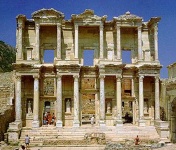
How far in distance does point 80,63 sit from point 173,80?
837cm

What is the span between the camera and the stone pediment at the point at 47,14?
97.5 ft

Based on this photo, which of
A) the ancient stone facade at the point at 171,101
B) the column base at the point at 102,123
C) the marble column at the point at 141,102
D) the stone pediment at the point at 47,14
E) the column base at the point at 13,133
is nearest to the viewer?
the column base at the point at 13,133

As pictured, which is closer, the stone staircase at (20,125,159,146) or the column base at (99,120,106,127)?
the stone staircase at (20,125,159,146)

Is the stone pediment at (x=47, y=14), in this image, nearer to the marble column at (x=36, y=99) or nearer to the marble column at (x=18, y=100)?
the marble column at (x=36, y=99)

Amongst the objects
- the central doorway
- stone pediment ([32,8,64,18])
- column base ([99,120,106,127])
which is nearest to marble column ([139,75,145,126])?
column base ([99,120,106,127])

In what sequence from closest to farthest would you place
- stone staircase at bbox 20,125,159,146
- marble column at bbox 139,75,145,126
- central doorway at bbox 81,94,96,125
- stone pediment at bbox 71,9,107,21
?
stone staircase at bbox 20,125,159,146 < marble column at bbox 139,75,145,126 < stone pediment at bbox 71,9,107,21 < central doorway at bbox 81,94,96,125

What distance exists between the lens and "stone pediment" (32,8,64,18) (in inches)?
1170

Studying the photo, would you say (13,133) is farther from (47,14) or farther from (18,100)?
(47,14)

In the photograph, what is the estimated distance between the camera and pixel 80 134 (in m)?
27.0

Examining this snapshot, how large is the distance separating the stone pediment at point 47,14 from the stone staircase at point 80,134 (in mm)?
9439

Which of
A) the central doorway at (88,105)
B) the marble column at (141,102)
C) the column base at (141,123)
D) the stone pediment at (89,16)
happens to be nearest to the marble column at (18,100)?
the stone pediment at (89,16)

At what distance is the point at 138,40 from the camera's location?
30.3m

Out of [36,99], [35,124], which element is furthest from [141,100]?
[35,124]

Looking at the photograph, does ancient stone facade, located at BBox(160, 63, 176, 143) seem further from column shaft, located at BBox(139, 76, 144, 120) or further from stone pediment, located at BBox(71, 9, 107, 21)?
stone pediment, located at BBox(71, 9, 107, 21)
